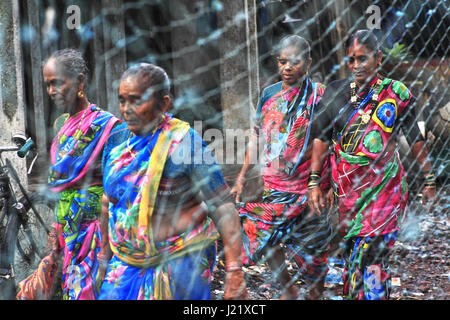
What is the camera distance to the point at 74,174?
11.6ft

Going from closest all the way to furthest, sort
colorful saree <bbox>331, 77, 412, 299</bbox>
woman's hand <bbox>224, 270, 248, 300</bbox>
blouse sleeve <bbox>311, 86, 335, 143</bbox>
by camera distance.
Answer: woman's hand <bbox>224, 270, 248, 300</bbox>, colorful saree <bbox>331, 77, 412, 299</bbox>, blouse sleeve <bbox>311, 86, 335, 143</bbox>

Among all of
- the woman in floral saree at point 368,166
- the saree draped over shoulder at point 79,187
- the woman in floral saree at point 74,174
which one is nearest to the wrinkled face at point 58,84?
the woman in floral saree at point 74,174

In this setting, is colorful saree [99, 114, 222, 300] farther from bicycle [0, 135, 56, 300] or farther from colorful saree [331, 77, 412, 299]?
bicycle [0, 135, 56, 300]

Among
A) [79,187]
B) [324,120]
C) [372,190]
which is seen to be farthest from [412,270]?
[79,187]

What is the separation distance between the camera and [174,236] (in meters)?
2.76

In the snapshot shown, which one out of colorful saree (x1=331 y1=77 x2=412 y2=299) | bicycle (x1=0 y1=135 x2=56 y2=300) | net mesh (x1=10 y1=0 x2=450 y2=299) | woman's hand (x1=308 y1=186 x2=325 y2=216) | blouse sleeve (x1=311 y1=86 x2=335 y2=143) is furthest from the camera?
net mesh (x1=10 y1=0 x2=450 y2=299)

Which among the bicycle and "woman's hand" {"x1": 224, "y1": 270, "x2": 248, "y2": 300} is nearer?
"woman's hand" {"x1": 224, "y1": 270, "x2": 248, "y2": 300}

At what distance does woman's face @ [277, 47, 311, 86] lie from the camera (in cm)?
432

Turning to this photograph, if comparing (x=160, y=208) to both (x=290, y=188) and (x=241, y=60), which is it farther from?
(x=241, y=60)

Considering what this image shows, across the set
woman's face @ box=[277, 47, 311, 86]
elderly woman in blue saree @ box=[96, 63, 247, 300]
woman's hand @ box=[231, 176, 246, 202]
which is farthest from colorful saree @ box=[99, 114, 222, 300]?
woman's face @ box=[277, 47, 311, 86]

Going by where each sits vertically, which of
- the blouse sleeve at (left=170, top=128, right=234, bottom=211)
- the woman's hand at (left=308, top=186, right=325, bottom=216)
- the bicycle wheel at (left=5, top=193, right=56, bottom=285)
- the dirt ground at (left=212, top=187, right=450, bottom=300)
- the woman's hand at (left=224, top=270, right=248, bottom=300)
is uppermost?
the blouse sleeve at (left=170, top=128, right=234, bottom=211)

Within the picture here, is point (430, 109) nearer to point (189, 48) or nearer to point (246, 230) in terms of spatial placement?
point (189, 48)
